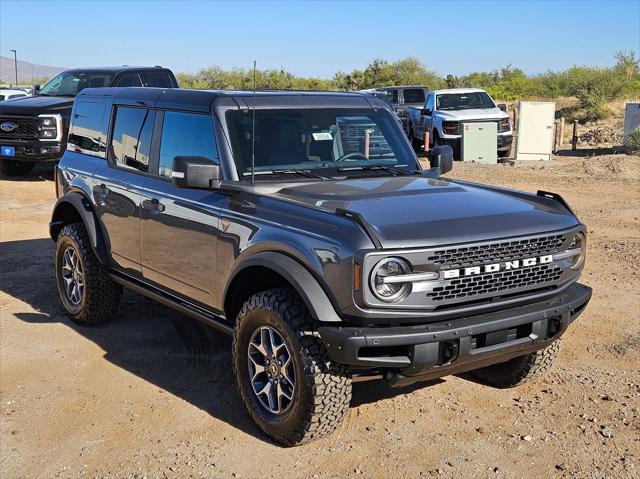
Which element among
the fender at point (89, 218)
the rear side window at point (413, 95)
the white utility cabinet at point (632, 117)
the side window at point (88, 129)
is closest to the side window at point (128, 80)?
the side window at point (88, 129)

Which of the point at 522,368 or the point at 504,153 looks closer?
the point at 522,368

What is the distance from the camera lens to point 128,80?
47.5 feet

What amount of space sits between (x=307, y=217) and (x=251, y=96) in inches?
53.6

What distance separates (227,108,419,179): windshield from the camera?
5062mm

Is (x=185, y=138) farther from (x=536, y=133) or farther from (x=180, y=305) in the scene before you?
(x=536, y=133)

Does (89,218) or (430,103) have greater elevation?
(430,103)

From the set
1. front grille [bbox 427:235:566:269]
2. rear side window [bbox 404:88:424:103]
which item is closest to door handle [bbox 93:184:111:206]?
→ front grille [bbox 427:235:566:269]

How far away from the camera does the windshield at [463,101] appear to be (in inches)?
832

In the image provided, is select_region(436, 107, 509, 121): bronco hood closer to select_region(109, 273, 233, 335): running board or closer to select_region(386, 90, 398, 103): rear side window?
select_region(386, 90, 398, 103): rear side window

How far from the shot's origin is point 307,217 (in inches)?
166

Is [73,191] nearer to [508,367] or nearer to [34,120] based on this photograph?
[508,367]

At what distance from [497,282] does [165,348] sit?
2.91 m

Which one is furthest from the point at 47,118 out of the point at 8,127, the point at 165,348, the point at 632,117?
the point at 632,117

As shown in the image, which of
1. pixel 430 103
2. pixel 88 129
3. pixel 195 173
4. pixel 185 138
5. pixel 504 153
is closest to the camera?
pixel 195 173
